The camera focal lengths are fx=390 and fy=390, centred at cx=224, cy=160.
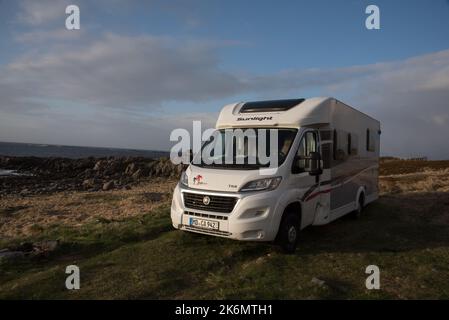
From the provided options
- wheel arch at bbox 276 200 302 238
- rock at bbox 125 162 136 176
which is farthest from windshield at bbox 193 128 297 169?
rock at bbox 125 162 136 176

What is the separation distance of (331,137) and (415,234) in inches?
134

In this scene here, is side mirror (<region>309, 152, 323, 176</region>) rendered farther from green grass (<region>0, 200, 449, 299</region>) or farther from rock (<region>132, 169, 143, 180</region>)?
rock (<region>132, 169, 143, 180</region>)

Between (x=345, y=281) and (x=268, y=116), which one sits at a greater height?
(x=268, y=116)

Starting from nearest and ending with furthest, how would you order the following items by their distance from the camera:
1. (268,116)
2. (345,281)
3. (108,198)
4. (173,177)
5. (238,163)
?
(345,281)
(238,163)
(268,116)
(108,198)
(173,177)

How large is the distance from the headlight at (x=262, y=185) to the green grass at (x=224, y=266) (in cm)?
129

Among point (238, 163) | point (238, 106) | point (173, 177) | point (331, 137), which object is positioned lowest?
point (173, 177)

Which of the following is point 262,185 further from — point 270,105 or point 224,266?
point 270,105

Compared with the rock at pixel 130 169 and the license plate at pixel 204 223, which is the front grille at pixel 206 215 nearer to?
the license plate at pixel 204 223

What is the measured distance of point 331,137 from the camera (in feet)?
29.3

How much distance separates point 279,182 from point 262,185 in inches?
12.8

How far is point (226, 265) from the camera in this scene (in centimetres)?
690

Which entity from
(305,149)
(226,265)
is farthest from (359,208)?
(226,265)
